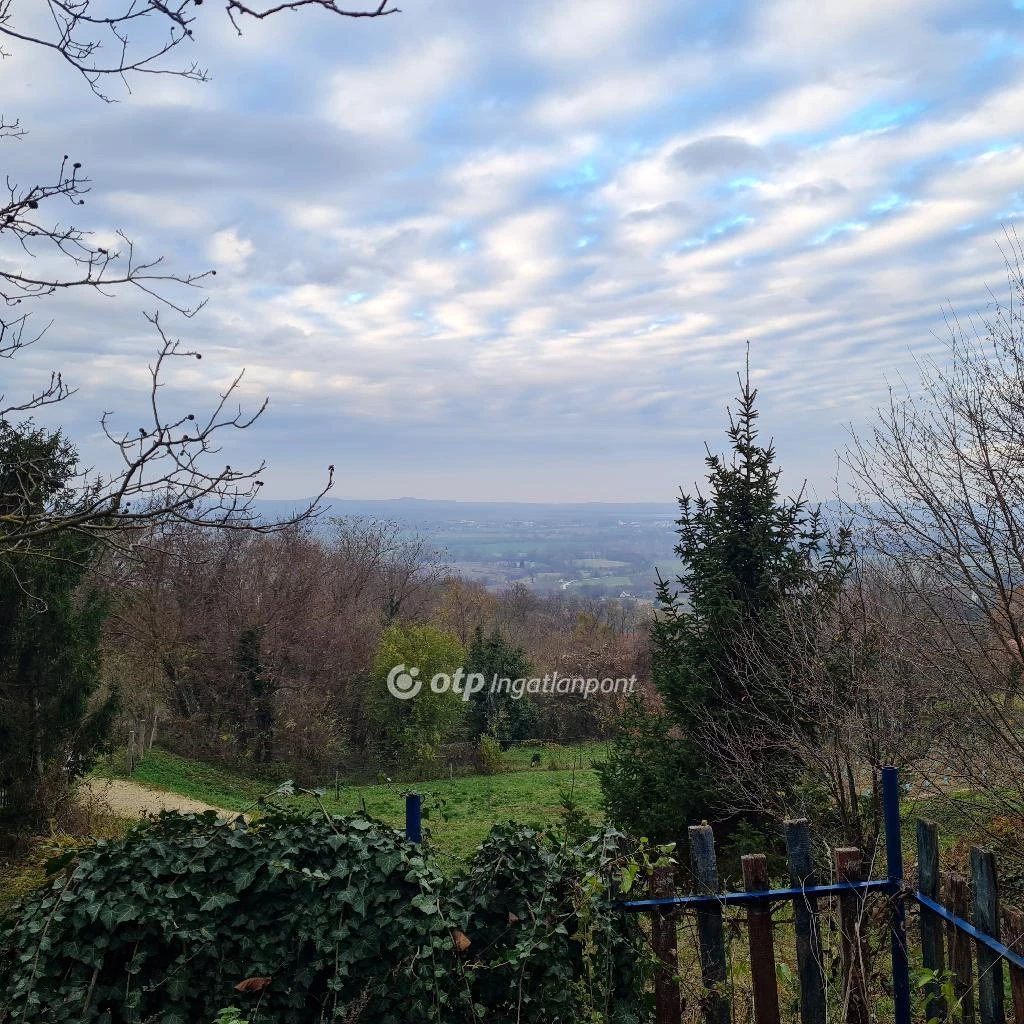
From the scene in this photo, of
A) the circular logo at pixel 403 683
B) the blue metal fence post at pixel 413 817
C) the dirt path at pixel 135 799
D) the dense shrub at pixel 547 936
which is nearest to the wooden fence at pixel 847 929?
the dense shrub at pixel 547 936

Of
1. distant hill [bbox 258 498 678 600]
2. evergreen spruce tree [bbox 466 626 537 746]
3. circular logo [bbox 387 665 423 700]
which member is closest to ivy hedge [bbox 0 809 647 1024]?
circular logo [bbox 387 665 423 700]

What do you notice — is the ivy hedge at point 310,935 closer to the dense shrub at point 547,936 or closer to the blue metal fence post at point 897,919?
the dense shrub at point 547,936

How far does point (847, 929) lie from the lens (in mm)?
3213

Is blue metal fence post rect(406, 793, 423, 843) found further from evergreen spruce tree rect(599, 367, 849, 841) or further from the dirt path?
the dirt path

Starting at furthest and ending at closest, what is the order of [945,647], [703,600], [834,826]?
1. [703,600]
2. [945,647]
3. [834,826]

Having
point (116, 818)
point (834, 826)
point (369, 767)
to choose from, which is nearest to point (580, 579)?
point (369, 767)

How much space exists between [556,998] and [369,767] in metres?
24.0

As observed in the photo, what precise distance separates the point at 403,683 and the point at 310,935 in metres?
22.0

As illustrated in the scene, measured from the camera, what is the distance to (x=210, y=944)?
8.52 feet

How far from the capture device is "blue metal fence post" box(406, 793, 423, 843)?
302cm

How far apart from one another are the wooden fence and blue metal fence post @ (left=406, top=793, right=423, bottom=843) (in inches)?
32.8

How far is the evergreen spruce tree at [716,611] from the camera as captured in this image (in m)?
6.96

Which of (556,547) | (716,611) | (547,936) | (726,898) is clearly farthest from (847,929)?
(556,547)

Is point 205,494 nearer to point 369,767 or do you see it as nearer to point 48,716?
point 48,716
